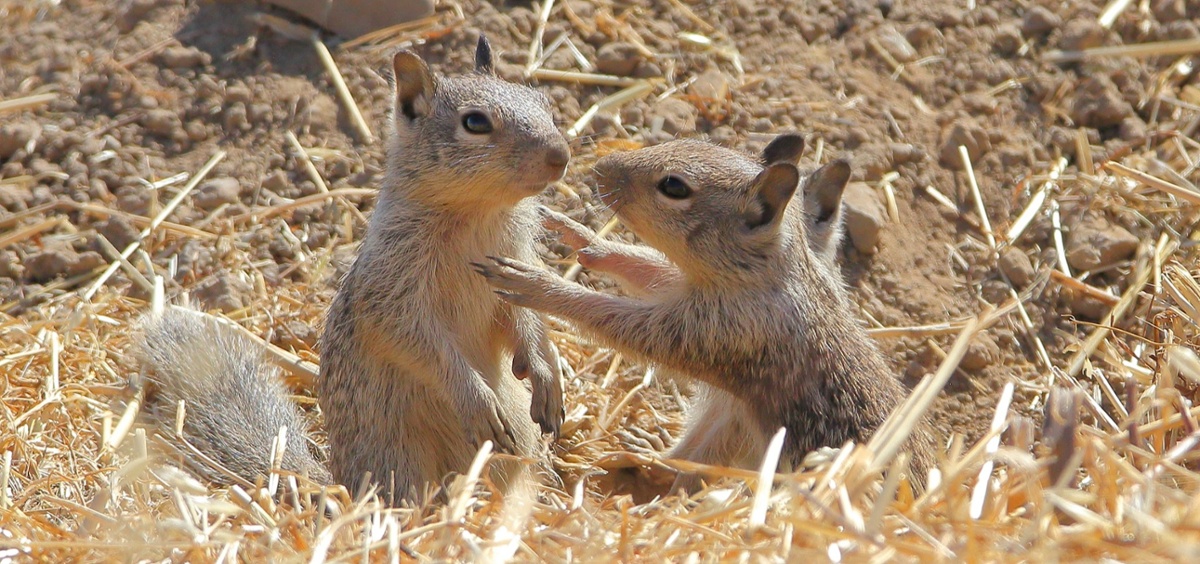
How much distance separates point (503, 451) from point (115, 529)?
5.25 feet

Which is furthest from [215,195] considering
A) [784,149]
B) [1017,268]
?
[1017,268]

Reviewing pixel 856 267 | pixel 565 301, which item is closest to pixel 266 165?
pixel 565 301

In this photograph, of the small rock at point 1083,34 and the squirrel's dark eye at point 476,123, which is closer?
the squirrel's dark eye at point 476,123

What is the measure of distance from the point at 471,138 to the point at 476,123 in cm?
7

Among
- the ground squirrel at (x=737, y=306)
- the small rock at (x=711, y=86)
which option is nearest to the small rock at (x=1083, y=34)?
the small rock at (x=711, y=86)

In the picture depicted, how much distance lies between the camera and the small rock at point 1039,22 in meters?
7.27

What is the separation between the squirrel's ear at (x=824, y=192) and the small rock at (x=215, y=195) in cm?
324

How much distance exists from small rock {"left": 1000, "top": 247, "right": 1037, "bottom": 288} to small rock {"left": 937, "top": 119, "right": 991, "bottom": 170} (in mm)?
705

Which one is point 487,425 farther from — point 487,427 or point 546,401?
point 546,401

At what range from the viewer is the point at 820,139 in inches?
262

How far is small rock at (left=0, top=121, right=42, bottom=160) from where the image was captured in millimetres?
6700

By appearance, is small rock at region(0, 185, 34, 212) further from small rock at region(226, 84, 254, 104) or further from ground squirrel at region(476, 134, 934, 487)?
ground squirrel at region(476, 134, 934, 487)

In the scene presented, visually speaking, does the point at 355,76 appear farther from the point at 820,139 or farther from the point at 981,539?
the point at 981,539

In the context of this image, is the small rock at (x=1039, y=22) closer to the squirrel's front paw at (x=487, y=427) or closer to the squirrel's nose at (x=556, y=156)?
the squirrel's nose at (x=556, y=156)
